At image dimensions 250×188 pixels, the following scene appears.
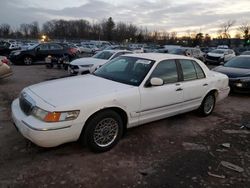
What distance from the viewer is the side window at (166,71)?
5.08 metres

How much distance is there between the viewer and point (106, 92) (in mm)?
4270

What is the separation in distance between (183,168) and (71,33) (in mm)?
118675

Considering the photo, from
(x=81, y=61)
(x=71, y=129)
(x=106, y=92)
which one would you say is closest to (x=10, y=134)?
(x=71, y=129)

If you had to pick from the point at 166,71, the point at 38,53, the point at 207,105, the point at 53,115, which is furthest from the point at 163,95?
the point at 38,53

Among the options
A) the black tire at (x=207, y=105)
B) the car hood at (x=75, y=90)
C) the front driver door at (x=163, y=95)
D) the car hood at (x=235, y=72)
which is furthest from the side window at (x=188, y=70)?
the car hood at (x=235, y=72)

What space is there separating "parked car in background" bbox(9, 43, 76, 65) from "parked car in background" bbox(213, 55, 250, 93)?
11.4 meters

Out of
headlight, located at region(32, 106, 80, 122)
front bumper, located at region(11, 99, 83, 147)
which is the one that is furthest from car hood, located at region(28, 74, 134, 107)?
front bumper, located at region(11, 99, 83, 147)

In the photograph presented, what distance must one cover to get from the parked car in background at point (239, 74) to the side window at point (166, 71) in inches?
190

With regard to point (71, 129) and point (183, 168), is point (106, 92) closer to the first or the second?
point (71, 129)

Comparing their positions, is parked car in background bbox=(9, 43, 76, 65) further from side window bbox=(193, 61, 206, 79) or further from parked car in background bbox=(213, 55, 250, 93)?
side window bbox=(193, 61, 206, 79)

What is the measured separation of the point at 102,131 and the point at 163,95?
1470 millimetres

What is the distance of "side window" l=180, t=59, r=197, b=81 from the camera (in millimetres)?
5652

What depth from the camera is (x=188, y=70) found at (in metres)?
5.79

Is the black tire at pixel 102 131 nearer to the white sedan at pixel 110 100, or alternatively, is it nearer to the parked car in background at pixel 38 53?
the white sedan at pixel 110 100
